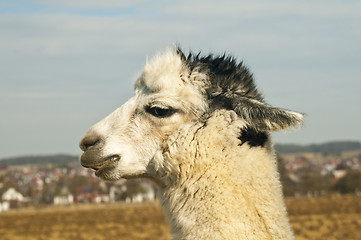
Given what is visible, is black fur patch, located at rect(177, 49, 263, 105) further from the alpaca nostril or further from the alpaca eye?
the alpaca nostril

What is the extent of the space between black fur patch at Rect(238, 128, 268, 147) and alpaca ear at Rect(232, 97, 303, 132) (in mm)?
97

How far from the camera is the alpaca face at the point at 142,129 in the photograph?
3.64m

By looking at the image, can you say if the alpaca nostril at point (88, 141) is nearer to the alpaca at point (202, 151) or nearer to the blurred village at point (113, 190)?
the alpaca at point (202, 151)

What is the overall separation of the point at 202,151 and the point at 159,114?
379 millimetres

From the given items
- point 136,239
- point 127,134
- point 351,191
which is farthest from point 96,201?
point 127,134

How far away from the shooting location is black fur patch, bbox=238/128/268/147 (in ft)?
11.6

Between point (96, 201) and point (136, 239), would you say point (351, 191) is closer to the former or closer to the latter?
point (96, 201)

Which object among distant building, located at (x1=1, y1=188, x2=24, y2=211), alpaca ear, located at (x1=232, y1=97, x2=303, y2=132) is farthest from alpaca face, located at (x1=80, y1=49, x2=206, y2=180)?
distant building, located at (x1=1, y1=188, x2=24, y2=211)

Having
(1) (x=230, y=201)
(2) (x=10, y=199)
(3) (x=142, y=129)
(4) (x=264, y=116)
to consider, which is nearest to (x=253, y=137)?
(4) (x=264, y=116)

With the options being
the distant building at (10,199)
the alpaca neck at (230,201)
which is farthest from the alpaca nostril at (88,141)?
the distant building at (10,199)

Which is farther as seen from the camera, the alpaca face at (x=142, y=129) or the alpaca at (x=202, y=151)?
the alpaca face at (x=142, y=129)

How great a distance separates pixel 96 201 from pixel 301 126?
11209 centimetres

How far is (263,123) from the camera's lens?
3.34m

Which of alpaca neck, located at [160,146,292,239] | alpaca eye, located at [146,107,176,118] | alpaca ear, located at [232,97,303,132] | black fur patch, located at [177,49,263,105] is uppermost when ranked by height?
black fur patch, located at [177,49,263,105]
